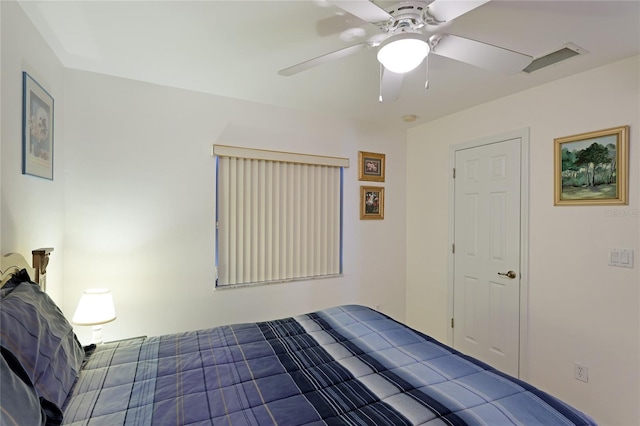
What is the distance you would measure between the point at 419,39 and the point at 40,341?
1.87 meters

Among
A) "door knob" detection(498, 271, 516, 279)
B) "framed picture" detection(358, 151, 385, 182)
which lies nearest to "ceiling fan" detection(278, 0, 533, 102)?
"door knob" detection(498, 271, 516, 279)

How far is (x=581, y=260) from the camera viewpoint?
214 centimetres

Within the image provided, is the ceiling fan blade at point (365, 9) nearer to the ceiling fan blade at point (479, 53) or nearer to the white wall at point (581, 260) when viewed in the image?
the ceiling fan blade at point (479, 53)

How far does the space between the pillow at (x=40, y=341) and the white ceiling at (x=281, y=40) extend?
1406 mm

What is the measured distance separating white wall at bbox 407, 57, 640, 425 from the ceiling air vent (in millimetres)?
→ 340

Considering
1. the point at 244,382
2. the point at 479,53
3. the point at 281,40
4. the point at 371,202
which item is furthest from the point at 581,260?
the point at 281,40

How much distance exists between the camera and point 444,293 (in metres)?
3.17

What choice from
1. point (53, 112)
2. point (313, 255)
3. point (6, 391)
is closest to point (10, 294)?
point (6, 391)

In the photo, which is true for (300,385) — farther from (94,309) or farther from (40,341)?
(94,309)

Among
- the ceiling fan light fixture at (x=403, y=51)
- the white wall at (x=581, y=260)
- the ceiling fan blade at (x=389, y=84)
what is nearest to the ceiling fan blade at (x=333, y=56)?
the ceiling fan light fixture at (x=403, y=51)

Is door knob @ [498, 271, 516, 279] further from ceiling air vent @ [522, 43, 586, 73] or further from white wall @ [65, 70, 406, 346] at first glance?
white wall @ [65, 70, 406, 346]

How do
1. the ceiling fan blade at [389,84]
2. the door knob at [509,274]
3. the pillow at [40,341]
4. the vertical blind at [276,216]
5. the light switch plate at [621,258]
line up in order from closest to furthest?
the pillow at [40,341] < the ceiling fan blade at [389,84] < the light switch plate at [621,258] < the door knob at [509,274] < the vertical blind at [276,216]

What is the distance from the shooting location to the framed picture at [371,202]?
132 inches

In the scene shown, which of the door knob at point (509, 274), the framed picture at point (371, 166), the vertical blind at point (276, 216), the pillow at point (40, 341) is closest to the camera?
the pillow at point (40, 341)
